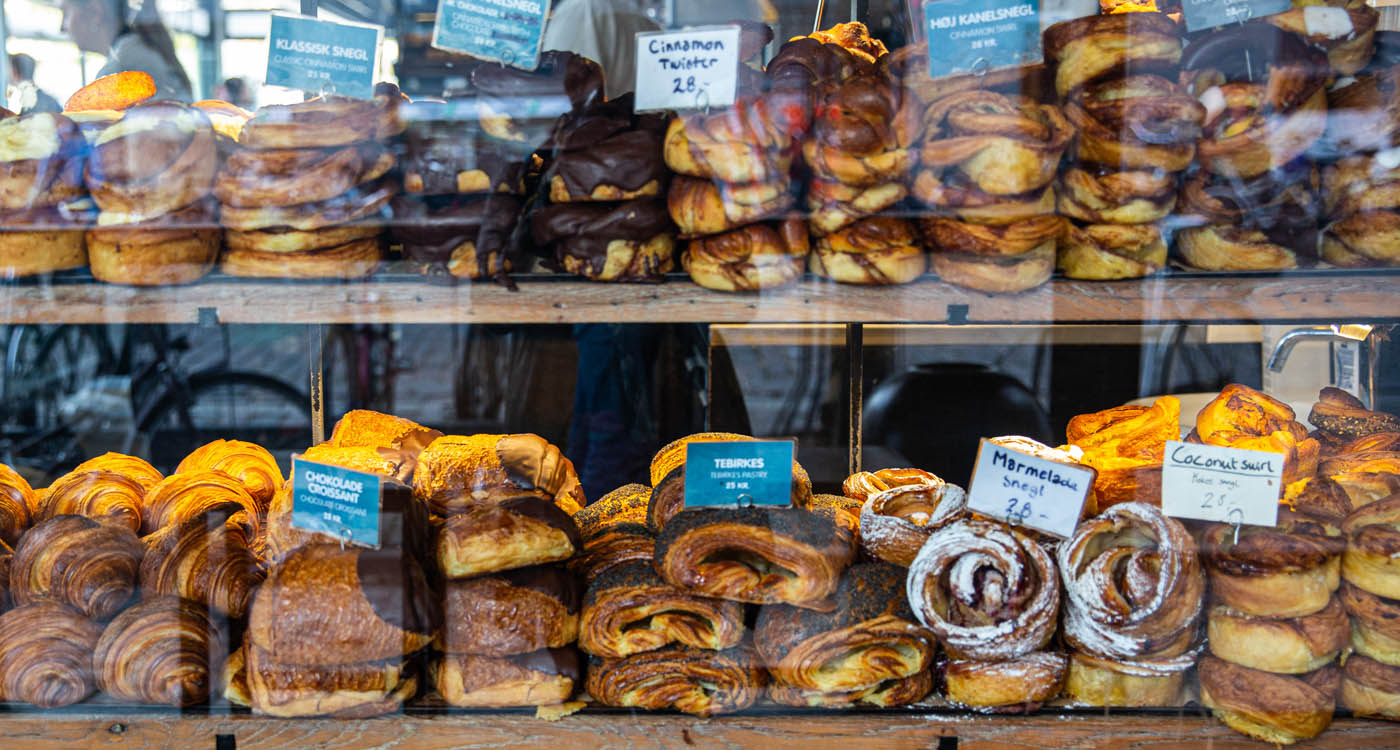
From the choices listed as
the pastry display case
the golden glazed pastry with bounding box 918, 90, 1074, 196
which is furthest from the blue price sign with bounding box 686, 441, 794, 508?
the golden glazed pastry with bounding box 918, 90, 1074, 196

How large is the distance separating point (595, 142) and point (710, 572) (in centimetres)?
78

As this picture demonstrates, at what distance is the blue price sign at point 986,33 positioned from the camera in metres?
1.64

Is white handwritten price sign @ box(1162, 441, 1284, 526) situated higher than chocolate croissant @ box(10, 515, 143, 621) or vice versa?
white handwritten price sign @ box(1162, 441, 1284, 526)

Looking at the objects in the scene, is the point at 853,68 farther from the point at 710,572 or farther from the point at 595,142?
the point at 710,572

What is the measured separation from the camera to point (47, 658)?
1.65 m

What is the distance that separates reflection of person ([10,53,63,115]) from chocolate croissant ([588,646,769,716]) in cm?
155

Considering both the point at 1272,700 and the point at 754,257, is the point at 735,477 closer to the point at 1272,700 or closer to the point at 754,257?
the point at 754,257

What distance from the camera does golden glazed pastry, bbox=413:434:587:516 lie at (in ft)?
5.82

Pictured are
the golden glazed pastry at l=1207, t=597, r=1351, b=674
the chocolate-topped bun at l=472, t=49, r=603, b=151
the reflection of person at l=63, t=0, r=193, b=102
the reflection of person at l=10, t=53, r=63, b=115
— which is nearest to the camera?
the golden glazed pastry at l=1207, t=597, r=1351, b=674

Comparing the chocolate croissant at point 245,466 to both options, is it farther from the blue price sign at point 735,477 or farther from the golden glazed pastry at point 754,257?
the golden glazed pastry at point 754,257

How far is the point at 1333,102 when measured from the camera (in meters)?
1.67

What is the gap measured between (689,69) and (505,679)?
1.10 m

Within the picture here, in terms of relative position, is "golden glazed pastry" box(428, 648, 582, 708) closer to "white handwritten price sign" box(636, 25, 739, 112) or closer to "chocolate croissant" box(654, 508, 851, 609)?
"chocolate croissant" box(654, 508, 851, 609)

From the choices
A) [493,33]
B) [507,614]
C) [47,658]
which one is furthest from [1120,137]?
[47,658]
